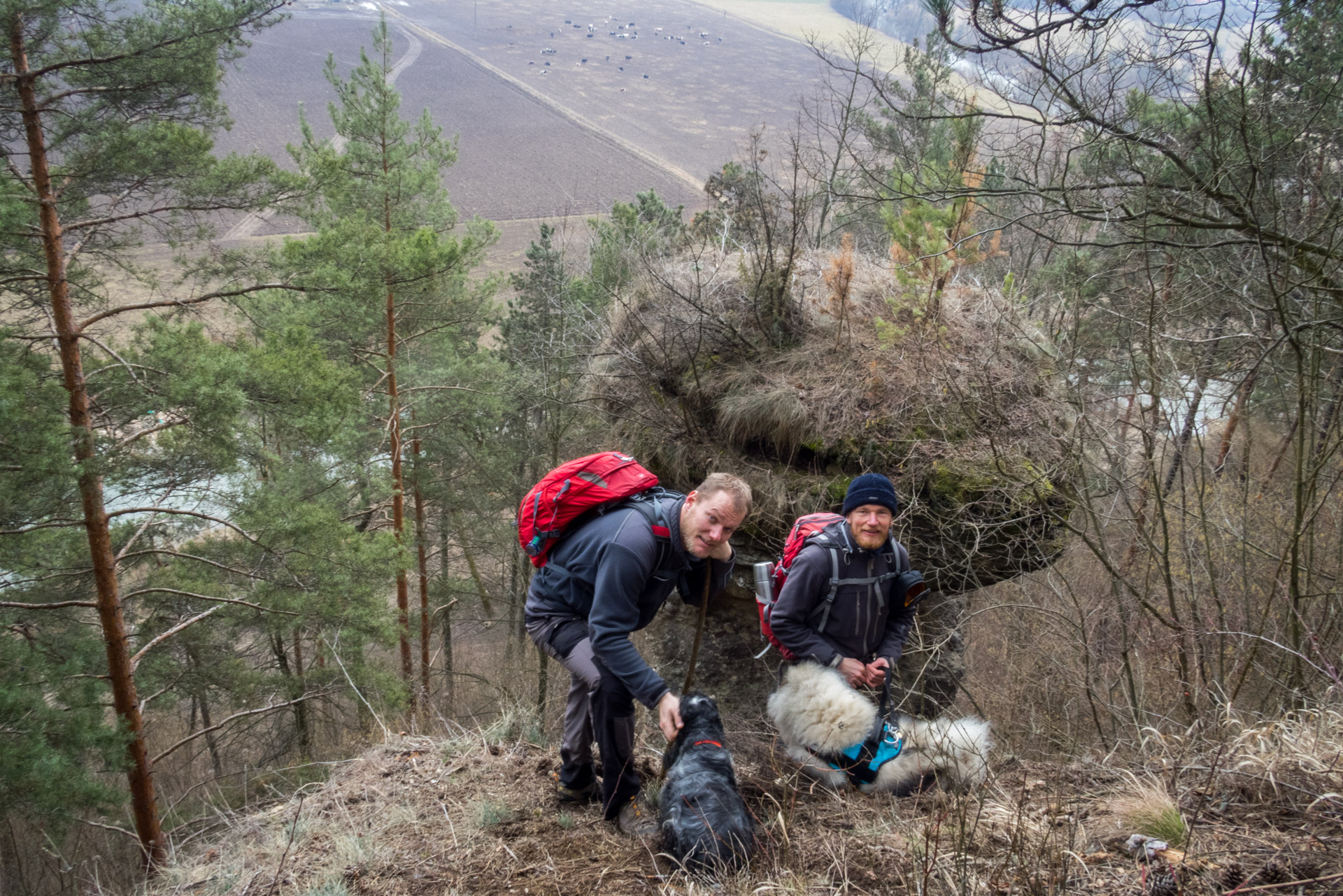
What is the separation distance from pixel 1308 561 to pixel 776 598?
2791 mm

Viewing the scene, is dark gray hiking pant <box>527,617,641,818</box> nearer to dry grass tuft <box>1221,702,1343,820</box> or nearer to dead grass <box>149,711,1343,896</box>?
dead grass <box>149,711,1343,896</box>

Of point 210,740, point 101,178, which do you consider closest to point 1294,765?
point 101,178

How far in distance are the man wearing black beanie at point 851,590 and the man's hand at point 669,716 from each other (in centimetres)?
80

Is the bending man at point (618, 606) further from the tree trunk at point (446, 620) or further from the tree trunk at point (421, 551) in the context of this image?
the tree trunk at point (446, 620)

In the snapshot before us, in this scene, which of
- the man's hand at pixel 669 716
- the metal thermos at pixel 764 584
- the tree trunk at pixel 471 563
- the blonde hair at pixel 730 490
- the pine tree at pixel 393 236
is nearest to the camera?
the man's hand at pixel 669 716

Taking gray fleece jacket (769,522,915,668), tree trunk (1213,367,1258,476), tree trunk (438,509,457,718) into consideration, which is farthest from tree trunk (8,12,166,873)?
tree trunk (1213,367,1258,476)

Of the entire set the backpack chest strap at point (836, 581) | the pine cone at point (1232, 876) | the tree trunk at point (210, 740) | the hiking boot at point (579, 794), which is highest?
the pine cone at point (1232, 876)

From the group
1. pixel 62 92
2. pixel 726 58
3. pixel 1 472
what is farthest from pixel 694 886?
pixel 726 58

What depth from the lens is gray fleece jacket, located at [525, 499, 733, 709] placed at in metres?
2.87

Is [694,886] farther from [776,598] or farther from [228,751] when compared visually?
[228,751]

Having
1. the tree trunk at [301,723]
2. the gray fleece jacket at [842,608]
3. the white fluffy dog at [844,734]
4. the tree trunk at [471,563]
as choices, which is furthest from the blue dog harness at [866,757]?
the tree trunk at [471,563]

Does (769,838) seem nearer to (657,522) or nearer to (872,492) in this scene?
(657,522)

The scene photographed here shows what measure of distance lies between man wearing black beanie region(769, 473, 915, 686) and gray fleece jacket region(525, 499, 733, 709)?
41 cm

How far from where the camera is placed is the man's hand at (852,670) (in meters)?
3.45
